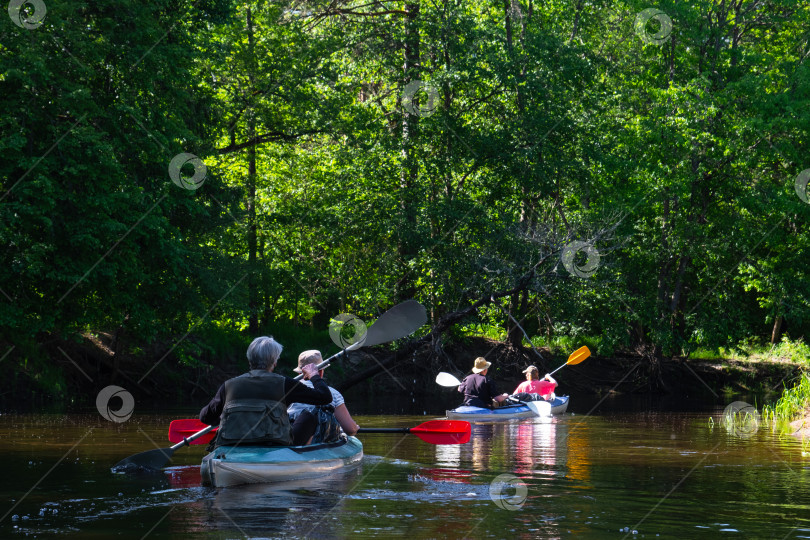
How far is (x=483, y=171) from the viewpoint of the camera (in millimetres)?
26000

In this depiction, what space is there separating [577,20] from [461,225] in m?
7.91

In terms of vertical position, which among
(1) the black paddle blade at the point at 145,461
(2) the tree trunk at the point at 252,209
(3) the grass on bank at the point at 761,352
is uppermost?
(2) the tree trunk at the point at 252,209

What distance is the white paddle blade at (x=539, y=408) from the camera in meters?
17.6

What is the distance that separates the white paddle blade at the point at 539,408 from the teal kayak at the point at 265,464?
8.92m

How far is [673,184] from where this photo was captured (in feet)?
87.9

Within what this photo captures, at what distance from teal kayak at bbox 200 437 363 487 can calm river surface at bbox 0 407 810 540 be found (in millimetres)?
121

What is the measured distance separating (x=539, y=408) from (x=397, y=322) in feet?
19.6

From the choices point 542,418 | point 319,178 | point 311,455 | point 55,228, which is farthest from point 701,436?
point 319,178

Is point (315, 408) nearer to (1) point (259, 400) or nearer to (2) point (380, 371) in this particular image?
(1) point (259, 400)

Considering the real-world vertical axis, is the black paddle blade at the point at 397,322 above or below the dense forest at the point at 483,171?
below

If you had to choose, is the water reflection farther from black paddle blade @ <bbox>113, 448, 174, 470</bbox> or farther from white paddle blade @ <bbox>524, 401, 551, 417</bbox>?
white paddle blade @ <bbox>524, 401, 551, 417</bbox>

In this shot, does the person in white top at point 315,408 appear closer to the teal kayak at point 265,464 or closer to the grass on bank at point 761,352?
the teal kayak at point 265,464

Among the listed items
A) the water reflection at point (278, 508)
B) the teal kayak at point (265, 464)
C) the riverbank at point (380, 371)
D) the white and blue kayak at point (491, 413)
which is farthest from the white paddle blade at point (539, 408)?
the water reflection at point (278, 508)

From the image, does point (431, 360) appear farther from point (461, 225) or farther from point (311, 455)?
point (311, 455)
